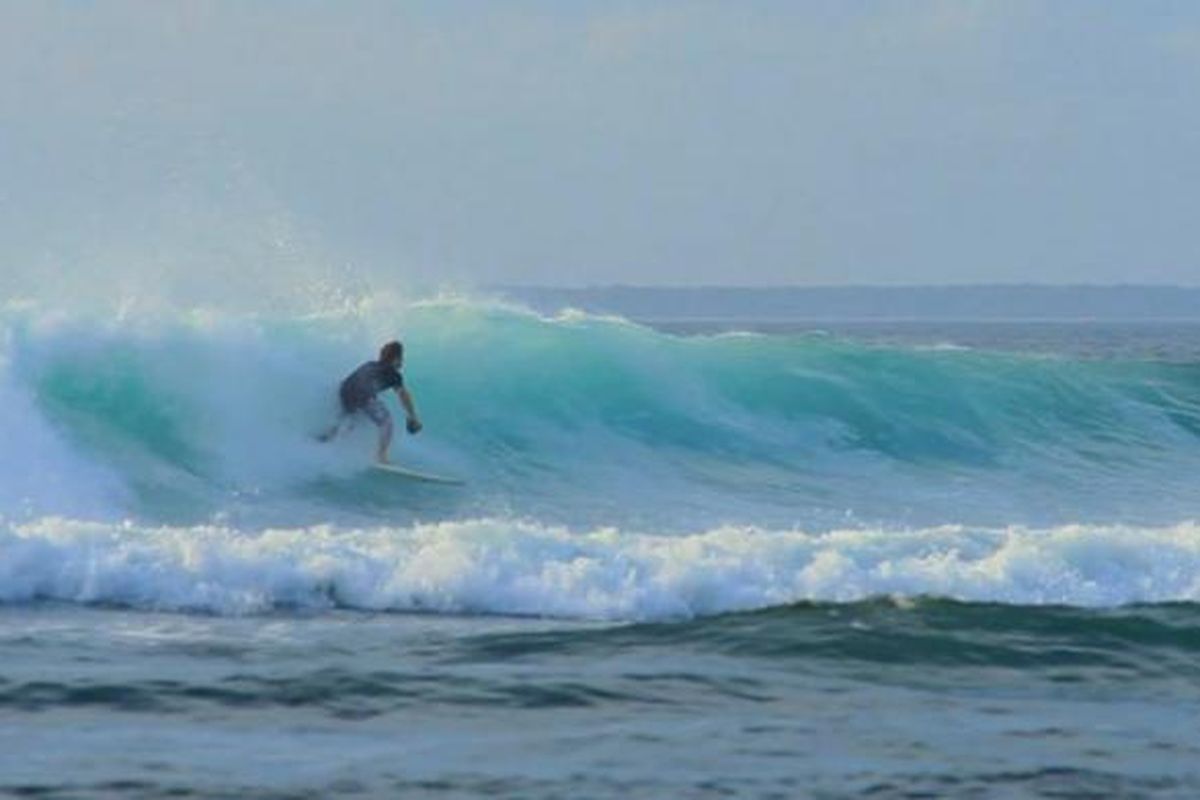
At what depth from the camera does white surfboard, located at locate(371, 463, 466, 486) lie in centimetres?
2175

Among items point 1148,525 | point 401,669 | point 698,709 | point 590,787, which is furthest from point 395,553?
point 1148,525

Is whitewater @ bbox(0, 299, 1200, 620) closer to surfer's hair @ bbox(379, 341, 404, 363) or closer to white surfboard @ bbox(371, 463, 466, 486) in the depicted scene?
white surfboard @ bbox(371, 463, 466, 486)

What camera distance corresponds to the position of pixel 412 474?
2197 cm

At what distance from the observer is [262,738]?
11.3 metres

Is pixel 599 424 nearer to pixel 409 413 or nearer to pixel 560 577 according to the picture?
pixel 409 413

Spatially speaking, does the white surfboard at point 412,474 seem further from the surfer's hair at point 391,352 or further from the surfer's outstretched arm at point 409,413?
the surfer's hair at point 391,352

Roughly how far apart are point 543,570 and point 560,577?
0.16 metres

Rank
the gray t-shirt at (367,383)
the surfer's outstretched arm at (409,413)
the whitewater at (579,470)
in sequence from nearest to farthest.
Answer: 1. the whitewater at (579,470)
2. the surfer's outstretched arm at (409,413)
3. the gray t-shirt at (367,383)

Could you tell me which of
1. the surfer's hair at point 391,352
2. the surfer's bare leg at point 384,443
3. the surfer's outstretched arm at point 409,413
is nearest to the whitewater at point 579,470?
the surfer's bare leg at point 384,443

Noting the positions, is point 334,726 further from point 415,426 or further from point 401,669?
point 415,426

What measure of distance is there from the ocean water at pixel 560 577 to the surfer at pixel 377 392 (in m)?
0.18

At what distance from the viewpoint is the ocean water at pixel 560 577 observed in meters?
11.2

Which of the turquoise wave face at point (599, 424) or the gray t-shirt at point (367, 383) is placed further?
the gray t-shirt at point (367, 383)

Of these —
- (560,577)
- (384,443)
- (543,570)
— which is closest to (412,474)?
(384,443)
